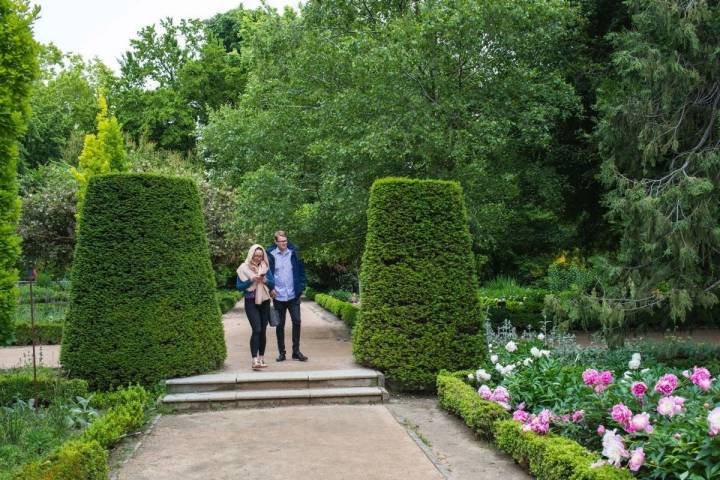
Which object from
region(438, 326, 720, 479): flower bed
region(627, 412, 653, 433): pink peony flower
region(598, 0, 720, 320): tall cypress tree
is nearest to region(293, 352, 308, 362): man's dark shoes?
region(438, 326, 720, 479): flower bed

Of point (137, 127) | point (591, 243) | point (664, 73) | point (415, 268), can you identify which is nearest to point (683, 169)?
point (664, 73)

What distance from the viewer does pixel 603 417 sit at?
5.00m

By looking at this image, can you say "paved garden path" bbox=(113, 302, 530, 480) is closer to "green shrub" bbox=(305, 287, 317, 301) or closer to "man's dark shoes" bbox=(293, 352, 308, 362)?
"man's dark shoes" bbox=(293, 352, 308, 362)

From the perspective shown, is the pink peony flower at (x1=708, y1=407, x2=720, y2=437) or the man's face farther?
the man's face

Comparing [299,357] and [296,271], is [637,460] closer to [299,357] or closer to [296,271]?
[296,271]

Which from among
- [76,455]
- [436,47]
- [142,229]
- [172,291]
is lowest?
[76,455]

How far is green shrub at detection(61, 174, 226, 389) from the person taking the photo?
7672 mm

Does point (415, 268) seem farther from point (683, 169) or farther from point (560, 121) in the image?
point (560, 121)

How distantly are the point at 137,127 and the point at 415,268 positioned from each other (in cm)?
2992

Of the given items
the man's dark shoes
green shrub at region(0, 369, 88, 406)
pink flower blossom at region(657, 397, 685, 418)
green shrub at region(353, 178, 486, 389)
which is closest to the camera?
pink flower blossom at region(657, 397, 685, 418)

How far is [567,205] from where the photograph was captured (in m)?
15.1

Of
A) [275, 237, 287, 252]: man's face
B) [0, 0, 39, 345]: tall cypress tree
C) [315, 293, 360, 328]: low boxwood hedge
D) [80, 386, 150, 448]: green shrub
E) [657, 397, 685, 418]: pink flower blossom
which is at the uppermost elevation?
[0, 0, 39, 345]: tall cypress tree

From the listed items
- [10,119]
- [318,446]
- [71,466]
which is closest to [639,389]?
[318,446]

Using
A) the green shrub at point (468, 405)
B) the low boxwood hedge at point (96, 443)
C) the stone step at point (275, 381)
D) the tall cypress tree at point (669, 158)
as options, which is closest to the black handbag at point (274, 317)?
the stone step at point (275, 381)
